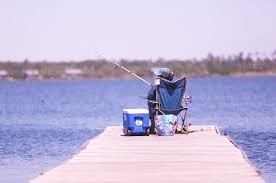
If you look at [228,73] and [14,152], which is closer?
[14,152]

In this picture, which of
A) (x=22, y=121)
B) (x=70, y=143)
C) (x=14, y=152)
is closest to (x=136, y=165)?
(x=14, y=152)

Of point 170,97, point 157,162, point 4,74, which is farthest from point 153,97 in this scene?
point 4,74

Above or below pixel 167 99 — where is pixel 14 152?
below

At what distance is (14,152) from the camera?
20531mm

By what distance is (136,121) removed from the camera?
17.1m

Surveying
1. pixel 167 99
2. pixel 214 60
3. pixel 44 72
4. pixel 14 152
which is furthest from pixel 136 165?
pixel 44 72

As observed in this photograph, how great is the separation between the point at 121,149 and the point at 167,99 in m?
2.94

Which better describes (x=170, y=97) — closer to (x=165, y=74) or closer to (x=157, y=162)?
(x=165, y=74)

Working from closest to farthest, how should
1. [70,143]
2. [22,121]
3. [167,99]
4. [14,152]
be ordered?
[167,99], [14,152], [70,143], [22,121]

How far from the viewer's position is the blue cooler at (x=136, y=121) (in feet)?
55.5

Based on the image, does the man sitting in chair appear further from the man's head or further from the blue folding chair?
the blue folding chair

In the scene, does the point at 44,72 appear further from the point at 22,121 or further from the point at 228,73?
the point at 22,121

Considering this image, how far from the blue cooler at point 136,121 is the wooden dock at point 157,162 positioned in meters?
0.28

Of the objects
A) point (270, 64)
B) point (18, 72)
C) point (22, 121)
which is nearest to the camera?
point (22, 121)
